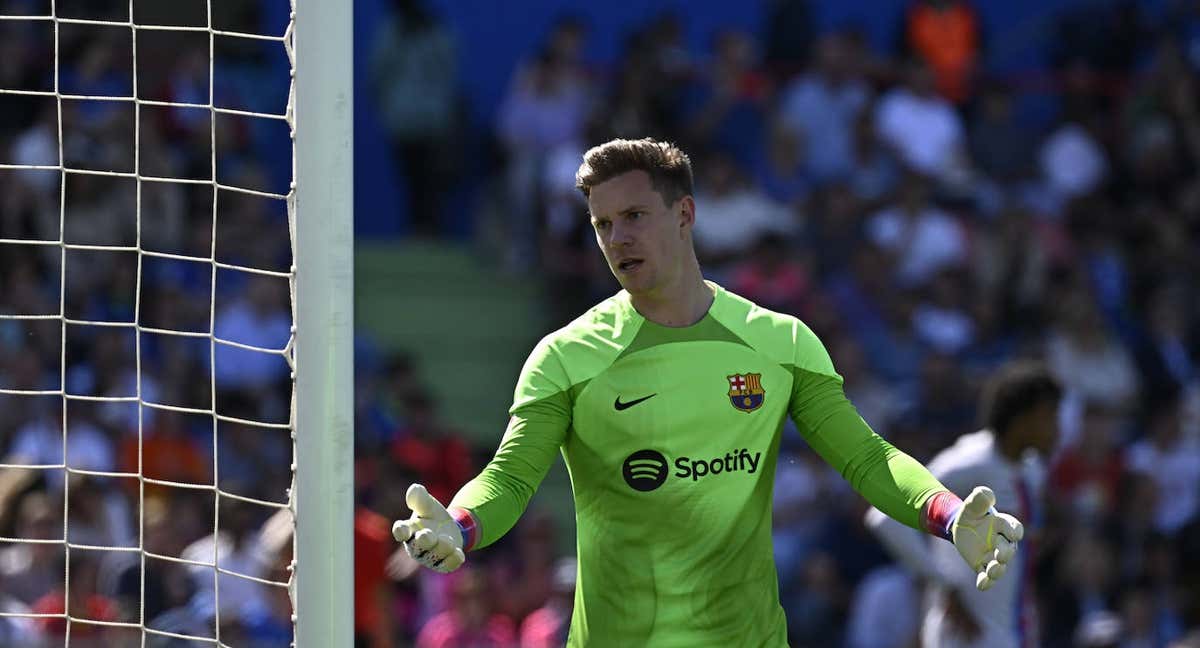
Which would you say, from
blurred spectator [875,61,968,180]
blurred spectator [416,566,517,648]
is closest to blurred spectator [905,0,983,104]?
blurred spectator [875,61,968,180]

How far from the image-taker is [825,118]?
13938 millimetres

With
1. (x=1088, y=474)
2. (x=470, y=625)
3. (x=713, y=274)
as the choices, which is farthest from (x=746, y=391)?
(x=713, y=274)

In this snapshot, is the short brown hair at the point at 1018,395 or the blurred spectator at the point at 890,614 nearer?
the short brown hair at the point at 1018,395

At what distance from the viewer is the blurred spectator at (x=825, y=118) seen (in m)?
13.9

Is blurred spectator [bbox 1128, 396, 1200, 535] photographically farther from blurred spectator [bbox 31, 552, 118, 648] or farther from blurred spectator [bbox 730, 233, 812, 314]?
blurred spectator [bbox 31, 552, 118, 648]

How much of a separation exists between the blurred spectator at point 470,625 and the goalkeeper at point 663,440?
4.57 meters

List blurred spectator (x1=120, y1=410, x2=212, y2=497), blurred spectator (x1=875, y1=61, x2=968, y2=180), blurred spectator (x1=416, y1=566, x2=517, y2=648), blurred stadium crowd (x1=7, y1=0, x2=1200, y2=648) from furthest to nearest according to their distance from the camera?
blurred spectator (x1=875, y1=61, x2=968, y2=180) < blurred spectator (x1=120, y1=410, x2=212, y2=497) < blurred stadium crowd (x1=7, y1=0, x2=1200, y2=648) < blurred spectator (x1=416, y1=566, x2=517, y2=648)

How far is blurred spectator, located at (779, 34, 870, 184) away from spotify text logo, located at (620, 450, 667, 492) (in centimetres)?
938

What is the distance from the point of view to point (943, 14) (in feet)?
48.7

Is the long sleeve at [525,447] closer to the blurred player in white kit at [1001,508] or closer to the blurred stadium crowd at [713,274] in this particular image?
the blurred player in white kit at [1001,508]

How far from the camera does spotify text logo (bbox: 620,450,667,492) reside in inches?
184

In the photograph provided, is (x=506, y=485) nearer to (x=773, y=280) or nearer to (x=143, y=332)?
(x=143, y=332)

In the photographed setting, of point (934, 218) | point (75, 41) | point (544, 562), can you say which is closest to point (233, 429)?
point (544, 562)

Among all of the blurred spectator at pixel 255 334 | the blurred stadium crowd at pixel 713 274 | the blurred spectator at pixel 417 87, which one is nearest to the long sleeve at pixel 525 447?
the blurred stadium crowd at pixel 713 274
